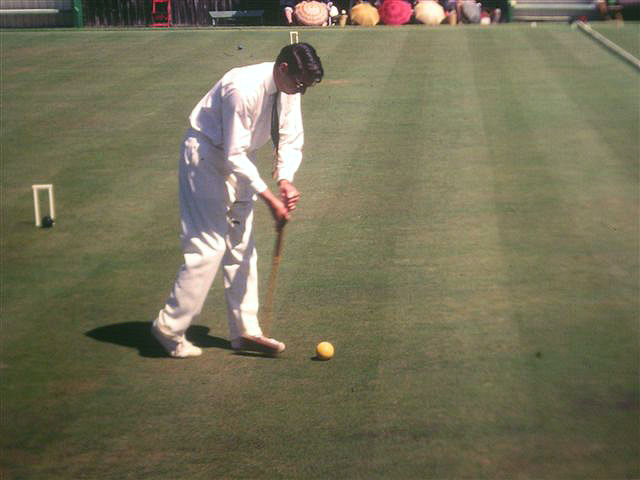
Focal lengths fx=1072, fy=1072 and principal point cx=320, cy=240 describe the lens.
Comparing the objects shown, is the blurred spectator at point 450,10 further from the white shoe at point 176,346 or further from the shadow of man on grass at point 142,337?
the white shoe at point 176,346

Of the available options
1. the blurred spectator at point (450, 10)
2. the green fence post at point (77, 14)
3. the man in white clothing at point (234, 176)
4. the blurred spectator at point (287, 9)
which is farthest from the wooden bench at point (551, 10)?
the man in white clothing at point (234, 176)

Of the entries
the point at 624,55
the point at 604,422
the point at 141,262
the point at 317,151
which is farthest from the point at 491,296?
the point at 624,55

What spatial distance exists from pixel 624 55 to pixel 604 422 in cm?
1389

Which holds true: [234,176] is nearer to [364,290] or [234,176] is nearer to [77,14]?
[364,290]

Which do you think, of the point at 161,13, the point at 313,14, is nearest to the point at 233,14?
the point at 161,13

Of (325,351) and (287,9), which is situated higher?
(287,9)

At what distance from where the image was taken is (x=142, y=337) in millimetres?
8000

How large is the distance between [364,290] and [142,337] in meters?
1.92

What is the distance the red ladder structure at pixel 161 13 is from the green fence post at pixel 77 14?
2.00m

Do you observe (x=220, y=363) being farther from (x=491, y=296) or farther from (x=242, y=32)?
(x=242, y=32)

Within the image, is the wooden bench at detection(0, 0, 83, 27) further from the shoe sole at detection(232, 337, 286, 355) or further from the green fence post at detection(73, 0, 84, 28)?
the shoe sole at detection(232, 337, 286, 355)

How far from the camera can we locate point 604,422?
643 cm

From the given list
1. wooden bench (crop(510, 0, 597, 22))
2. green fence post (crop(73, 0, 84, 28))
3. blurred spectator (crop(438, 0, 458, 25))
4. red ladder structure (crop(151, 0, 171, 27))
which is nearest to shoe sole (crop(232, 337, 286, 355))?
blurred spectator (crop(438, 0, 458, 25))

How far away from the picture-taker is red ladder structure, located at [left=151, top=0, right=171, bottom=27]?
27.3 m
